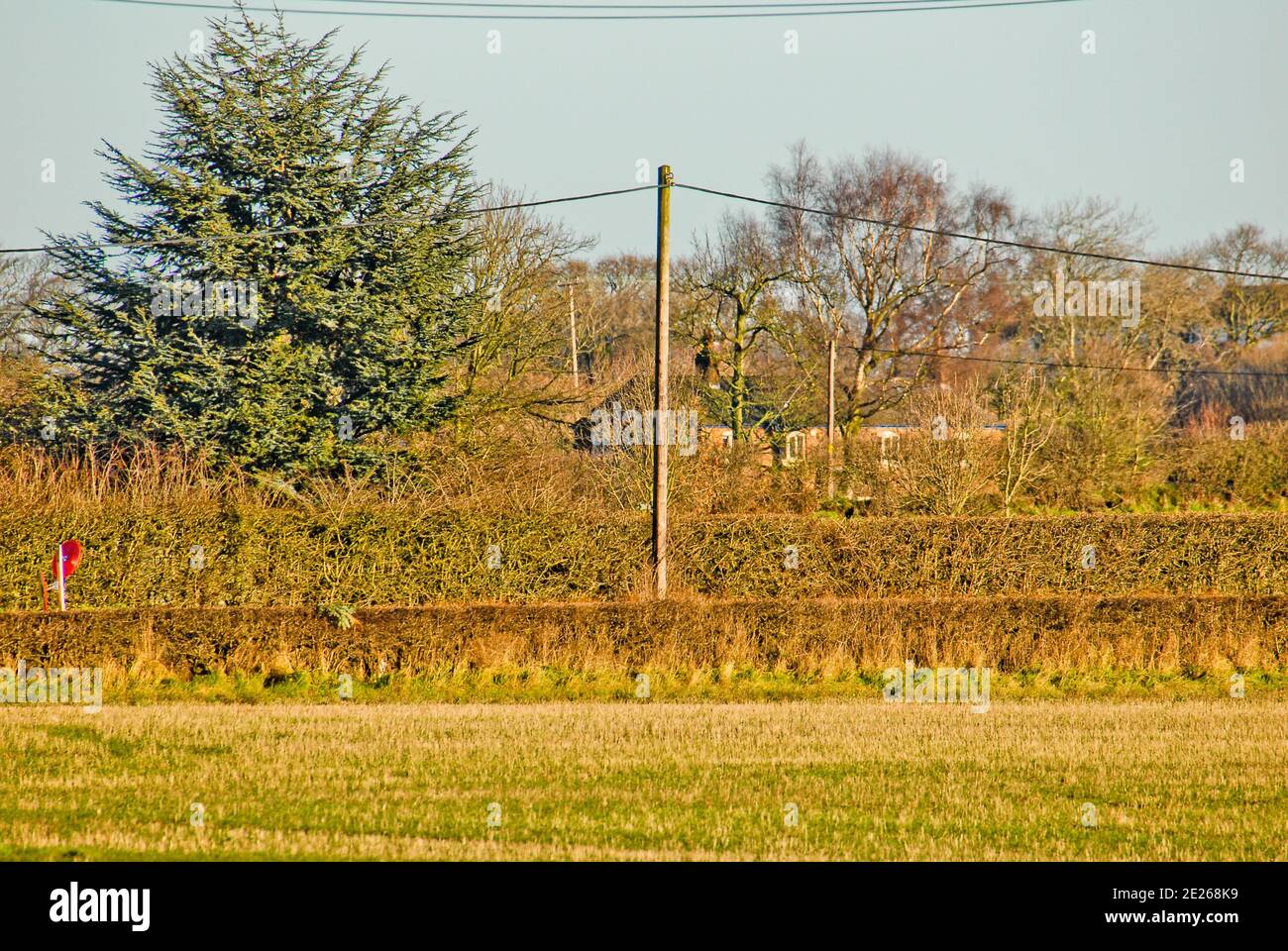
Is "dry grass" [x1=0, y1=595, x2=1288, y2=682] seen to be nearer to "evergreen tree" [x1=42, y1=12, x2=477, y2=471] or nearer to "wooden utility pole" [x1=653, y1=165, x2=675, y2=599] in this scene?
"wooden utility pole" [x1=653, y1=165, x2=675, y2=599]

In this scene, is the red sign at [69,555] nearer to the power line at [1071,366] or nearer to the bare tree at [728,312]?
the bare tree at [728,312]

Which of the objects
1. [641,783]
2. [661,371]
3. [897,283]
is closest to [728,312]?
[897,283]

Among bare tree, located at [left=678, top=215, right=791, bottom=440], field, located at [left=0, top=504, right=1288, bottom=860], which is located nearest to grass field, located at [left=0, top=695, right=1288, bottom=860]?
field, located at [left=0, top=504, right=1288, bottom=860]

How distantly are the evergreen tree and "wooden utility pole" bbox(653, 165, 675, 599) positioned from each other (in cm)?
772

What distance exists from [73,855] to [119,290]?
20.2m

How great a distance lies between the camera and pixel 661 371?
1900 cm

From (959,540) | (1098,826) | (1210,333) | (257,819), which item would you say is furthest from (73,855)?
(1210,333)

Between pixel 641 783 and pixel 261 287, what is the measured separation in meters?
18.4

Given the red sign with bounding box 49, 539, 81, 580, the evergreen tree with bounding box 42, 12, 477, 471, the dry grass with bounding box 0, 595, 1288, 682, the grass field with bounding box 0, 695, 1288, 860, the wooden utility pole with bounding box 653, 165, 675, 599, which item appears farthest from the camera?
the evergreen tree with bounding box 42, 12, 477, 471

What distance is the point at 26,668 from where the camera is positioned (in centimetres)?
1584

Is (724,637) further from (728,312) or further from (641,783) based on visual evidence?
(728,312)

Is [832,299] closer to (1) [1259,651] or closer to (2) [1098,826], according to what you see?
(1) [1259,651]

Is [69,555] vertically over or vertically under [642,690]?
over

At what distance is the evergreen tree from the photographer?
24.8 meters
